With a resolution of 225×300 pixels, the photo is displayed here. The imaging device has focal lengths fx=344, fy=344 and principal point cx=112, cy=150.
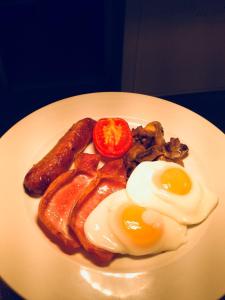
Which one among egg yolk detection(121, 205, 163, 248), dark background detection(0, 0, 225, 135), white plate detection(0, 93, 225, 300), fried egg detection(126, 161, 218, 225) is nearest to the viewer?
white plate detection(0, 93, 225, 300)

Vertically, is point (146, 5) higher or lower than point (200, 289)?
higher

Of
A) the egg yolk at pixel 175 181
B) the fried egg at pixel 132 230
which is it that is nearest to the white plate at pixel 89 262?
the fried egg at pixel 132 230

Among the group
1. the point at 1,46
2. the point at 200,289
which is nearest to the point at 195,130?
the point at 200,289

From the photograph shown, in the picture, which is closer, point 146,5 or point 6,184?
point 6,184

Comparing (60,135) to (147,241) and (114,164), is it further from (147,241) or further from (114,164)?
(147,241)

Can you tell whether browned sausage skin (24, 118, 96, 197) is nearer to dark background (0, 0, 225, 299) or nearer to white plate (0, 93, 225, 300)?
white plate (0, 93, 225, 300)

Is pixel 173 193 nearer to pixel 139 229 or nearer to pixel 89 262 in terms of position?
pixel 139 229

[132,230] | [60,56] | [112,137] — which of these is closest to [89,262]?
[132,230]

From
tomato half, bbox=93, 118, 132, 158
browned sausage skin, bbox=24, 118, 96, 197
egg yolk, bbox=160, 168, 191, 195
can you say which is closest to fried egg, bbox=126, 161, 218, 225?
egg yolk, bbox=160, 168, 191, 195
